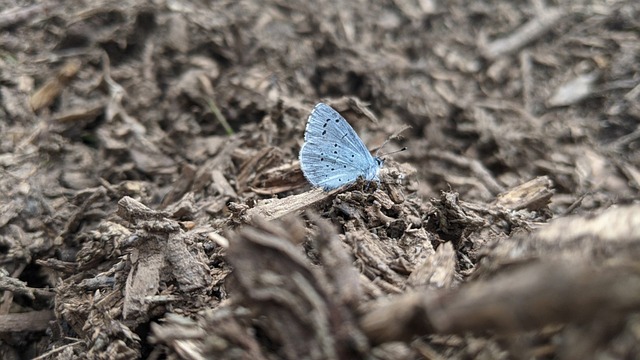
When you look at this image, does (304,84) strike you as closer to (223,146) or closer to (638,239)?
(223,146)

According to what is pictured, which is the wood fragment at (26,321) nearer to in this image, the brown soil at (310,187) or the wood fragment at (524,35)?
the brown soil at (310,187)

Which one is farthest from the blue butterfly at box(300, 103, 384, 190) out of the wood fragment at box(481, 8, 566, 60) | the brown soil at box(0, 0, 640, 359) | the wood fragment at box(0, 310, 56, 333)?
the wood fragment at box(481, 8, 566, 60)

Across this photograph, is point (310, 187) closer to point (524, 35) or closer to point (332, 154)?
point (332, 154)

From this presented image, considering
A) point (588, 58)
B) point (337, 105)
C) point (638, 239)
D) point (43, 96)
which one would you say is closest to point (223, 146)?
point (337, 105)

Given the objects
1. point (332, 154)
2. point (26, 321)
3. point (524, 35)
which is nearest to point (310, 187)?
point (332, 154)

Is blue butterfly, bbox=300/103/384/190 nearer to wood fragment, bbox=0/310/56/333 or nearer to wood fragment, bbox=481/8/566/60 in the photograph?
wood fragment, bbox=0/310/56/333

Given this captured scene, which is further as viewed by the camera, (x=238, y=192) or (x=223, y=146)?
(x=223, y=146)

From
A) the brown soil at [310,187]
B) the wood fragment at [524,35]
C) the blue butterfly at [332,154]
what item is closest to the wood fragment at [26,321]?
the brown soil at [310,187]
